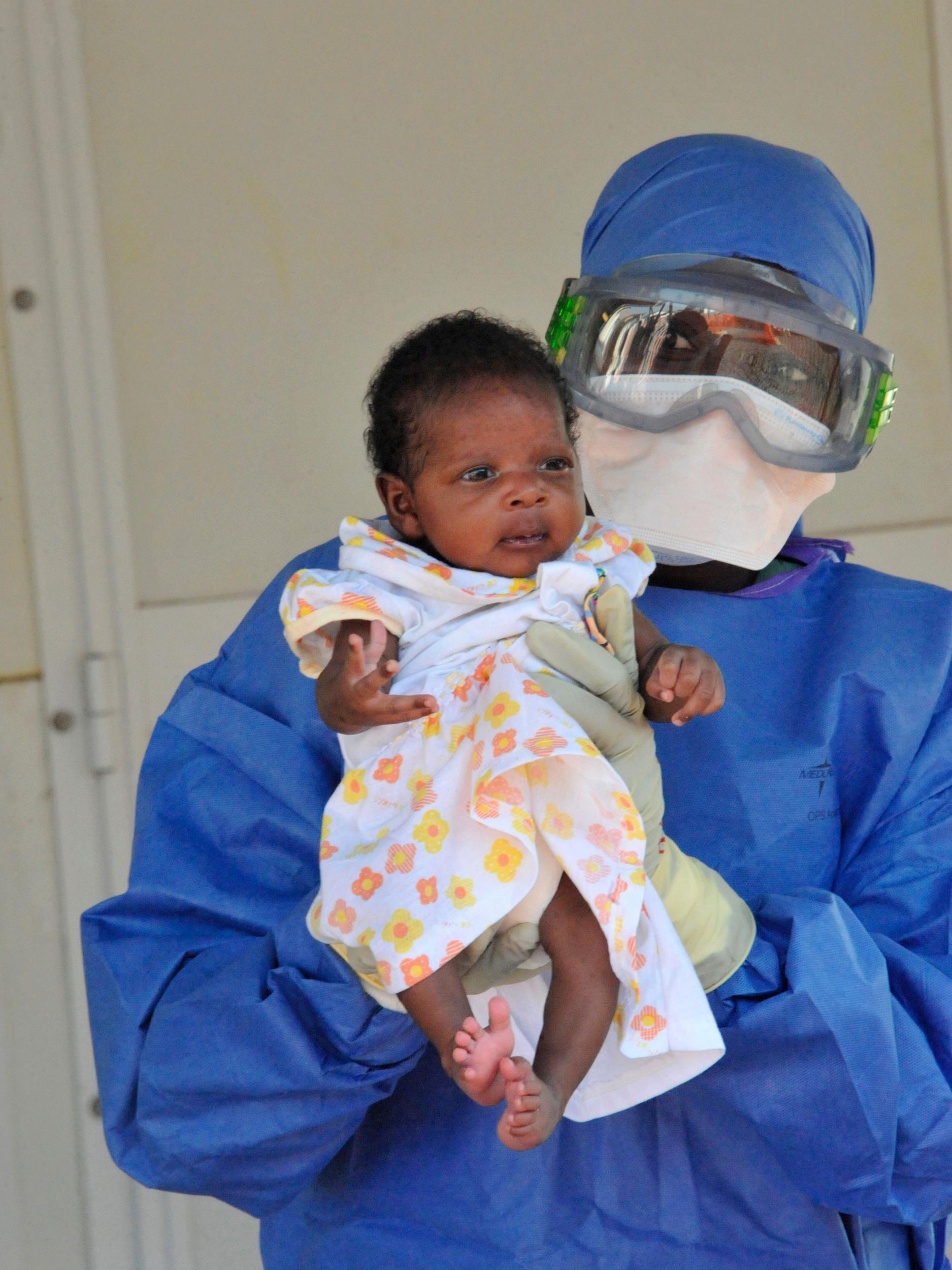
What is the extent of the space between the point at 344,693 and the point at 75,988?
1.54 metres

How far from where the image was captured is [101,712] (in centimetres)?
231

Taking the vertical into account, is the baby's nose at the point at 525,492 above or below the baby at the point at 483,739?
above

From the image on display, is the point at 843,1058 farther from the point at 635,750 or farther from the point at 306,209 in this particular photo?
the point at 306,209

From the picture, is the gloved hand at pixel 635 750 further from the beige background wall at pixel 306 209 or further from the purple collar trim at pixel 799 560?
the beige background wall at pixel 306 209

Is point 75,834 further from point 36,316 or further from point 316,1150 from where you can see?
point 316,1150

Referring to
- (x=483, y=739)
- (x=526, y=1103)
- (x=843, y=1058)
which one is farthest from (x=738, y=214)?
(x=526, y=1103)

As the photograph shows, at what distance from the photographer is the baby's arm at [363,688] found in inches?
39.1

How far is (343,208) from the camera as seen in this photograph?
241 centimetres

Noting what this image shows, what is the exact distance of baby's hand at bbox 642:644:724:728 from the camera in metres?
1.06

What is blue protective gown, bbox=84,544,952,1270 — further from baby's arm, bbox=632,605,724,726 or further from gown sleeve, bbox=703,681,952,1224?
baby's arm, bbox=632,605,724,726

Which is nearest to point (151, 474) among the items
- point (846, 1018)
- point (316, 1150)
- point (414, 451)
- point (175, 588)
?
point (175, 588)

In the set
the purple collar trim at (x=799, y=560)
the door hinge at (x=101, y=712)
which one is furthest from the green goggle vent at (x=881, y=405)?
the door hinge at (x=101, y=712)

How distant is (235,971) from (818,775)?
2.00 ft

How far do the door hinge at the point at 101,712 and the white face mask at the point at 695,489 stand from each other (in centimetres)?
116
